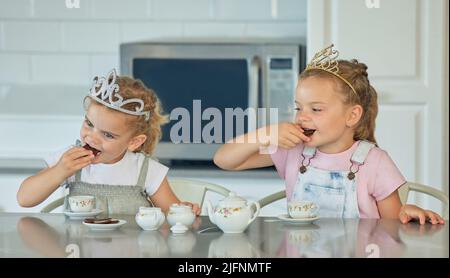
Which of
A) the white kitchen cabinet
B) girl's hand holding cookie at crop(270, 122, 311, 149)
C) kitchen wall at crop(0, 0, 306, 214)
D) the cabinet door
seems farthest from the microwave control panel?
girl's hand holding cookie at crop(270, 122, 311, 149)

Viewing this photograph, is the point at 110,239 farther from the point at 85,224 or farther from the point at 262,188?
the point at 262,188

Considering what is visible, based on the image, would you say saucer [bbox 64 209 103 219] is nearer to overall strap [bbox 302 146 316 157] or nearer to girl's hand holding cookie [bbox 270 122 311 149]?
girl's hand holding cookie [bbox 270 122 311 149]

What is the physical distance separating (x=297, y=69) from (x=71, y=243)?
1865 mm

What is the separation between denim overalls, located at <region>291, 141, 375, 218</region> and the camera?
6.98ft

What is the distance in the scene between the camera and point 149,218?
5.85 ft

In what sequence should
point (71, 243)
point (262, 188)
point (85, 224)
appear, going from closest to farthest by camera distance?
point (71, 243) < point (85, 224) < point (262, 188)

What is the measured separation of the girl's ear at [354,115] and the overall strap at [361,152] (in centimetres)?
7

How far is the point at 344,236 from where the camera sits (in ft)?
5.69

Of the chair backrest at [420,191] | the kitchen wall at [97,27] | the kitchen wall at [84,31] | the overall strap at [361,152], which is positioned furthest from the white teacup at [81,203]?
the kitchen wall at [97,27]

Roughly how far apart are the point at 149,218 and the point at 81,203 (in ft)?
0.82

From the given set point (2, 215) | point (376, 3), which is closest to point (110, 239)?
point (2, 215)

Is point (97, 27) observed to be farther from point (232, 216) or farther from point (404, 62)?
point (232, 216)

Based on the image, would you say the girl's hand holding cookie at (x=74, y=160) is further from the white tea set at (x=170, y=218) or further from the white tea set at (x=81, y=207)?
the white tea set at (x=170, y=218)

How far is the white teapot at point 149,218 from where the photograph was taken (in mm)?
1783
